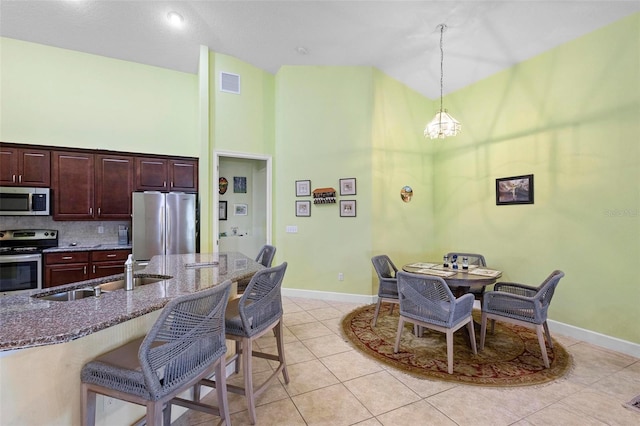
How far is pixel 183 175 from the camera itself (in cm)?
491

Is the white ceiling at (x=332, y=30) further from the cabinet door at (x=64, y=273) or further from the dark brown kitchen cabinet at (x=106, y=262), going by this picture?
the cabinet door at (x=64, y=273)

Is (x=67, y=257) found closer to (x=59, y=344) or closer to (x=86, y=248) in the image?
(x=86, y=248)

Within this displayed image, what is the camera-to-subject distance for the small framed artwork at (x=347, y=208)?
4707 mm

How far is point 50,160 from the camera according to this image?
418 cm

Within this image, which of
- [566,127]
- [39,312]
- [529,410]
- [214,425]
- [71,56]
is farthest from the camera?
[71,56]

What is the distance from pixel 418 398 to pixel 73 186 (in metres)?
5.20

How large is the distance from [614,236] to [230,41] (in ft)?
17.7

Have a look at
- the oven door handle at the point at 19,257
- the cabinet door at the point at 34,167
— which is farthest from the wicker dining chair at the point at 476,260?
the cabinet door at the point at 34,167

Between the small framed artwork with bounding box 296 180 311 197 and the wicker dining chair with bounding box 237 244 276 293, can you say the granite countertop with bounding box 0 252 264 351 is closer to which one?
the wicker dining chair with bounding box 237 244 276 293

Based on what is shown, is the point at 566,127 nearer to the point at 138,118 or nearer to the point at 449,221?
the point at 449,221

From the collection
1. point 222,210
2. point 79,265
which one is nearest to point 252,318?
point 79,265

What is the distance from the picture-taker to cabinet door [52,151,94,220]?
421cm

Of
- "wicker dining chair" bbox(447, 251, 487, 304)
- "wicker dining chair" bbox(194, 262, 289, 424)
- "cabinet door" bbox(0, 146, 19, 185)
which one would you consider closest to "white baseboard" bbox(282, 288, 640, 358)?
"wicker dining chair" bbox(447, 251, 487, 304)

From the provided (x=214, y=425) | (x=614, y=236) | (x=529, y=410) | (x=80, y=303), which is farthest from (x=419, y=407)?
(x=614, y=236)
